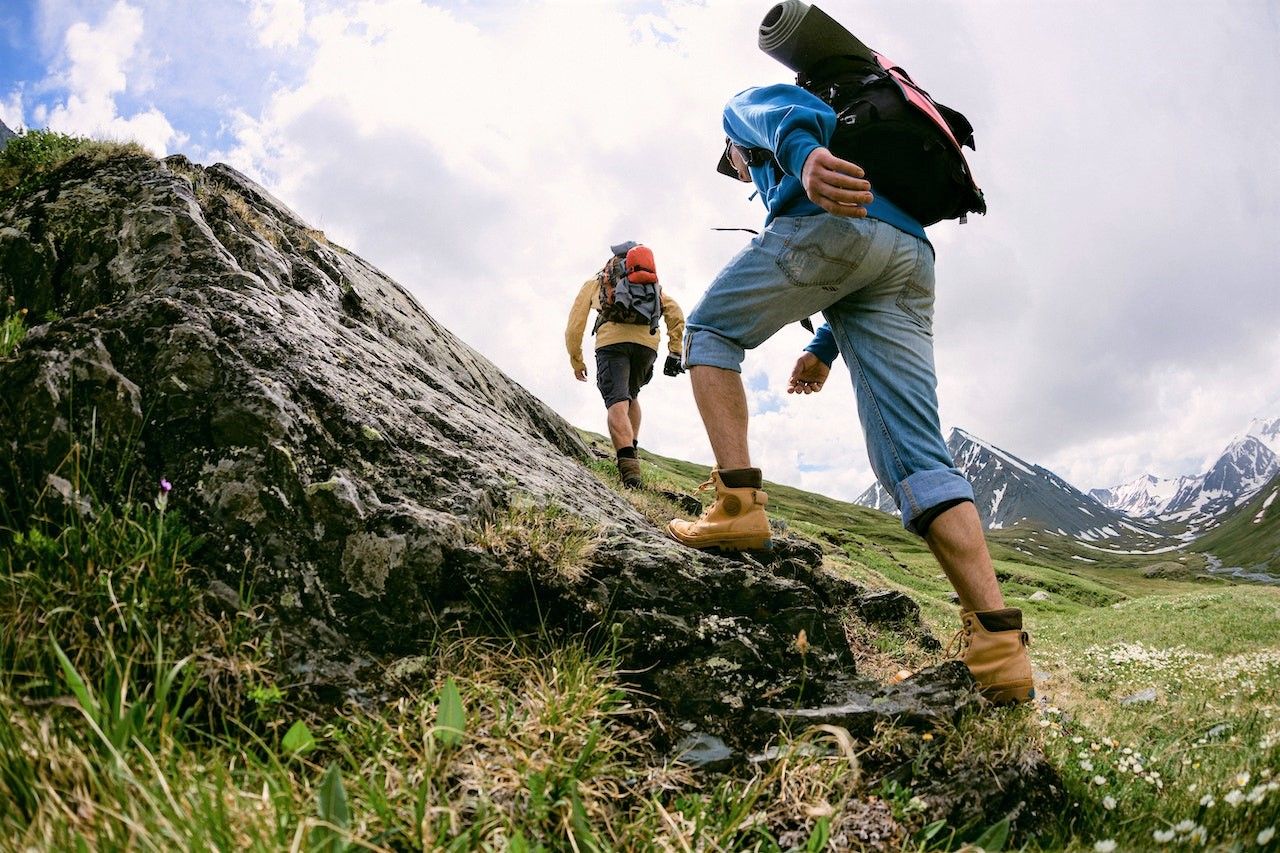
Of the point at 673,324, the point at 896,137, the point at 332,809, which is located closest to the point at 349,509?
the point at 332,809

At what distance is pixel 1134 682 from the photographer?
10.9 metres

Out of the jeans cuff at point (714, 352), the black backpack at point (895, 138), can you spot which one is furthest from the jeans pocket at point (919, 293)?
the jeans cuff at point (714, 352)

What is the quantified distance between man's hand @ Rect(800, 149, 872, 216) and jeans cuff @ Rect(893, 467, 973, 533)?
4.53ft

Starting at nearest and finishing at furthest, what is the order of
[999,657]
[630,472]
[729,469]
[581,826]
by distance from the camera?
[581,826]
[999,657]
[729,469]
[630,472]

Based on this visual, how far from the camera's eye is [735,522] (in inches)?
162

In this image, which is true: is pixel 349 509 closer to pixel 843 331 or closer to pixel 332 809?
pixel 332 809

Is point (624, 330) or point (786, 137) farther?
point (624, 330)

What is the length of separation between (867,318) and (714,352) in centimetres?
91

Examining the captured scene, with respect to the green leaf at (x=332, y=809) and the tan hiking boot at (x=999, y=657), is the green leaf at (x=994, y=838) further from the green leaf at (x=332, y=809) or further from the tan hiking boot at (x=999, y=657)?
the green leaf at (x=332, y=809)

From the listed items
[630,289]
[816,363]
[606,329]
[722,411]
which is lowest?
[722,411]

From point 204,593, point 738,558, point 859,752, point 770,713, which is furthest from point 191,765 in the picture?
point 738,558

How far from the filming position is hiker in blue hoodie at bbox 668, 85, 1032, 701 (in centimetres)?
355

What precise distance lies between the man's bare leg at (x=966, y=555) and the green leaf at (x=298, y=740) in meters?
2.90

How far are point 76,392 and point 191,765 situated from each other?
196cm
